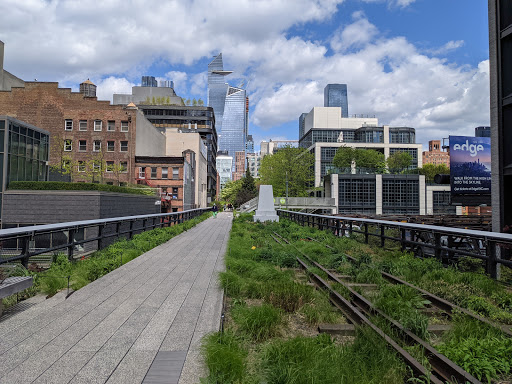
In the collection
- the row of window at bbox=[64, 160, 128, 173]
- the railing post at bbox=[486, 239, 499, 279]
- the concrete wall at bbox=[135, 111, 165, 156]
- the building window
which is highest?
the concrete wall at bbox=[135, 111, 165, 156]

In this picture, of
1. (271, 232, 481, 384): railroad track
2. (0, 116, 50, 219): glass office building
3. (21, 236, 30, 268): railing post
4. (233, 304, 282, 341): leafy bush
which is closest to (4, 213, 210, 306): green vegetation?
(21, 236, 30, 268): railing post

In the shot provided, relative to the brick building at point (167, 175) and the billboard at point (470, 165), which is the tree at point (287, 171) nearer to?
the brick building at point (167, 175)

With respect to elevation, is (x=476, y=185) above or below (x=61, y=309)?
above

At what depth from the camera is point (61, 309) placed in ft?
16.7

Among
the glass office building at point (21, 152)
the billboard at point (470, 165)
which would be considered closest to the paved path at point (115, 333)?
the billboard at point (470, 165)

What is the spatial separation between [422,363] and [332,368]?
100 cm

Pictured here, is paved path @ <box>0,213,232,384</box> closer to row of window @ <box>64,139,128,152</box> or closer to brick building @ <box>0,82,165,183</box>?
brick building @ <box>0,82,165,183</box>

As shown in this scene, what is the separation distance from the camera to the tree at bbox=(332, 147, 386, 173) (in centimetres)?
8650

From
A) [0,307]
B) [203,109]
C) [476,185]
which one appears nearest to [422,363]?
[0,307]

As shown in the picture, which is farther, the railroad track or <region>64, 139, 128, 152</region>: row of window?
<region>64, 139, 128, 152</region>: row of window

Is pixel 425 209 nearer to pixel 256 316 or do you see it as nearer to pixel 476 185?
pixel 476 185

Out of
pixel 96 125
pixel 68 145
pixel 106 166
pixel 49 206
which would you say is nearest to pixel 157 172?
pixel 106 166

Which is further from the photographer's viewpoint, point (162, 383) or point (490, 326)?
point (490, 326)

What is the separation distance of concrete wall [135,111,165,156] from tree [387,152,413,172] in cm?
5745
